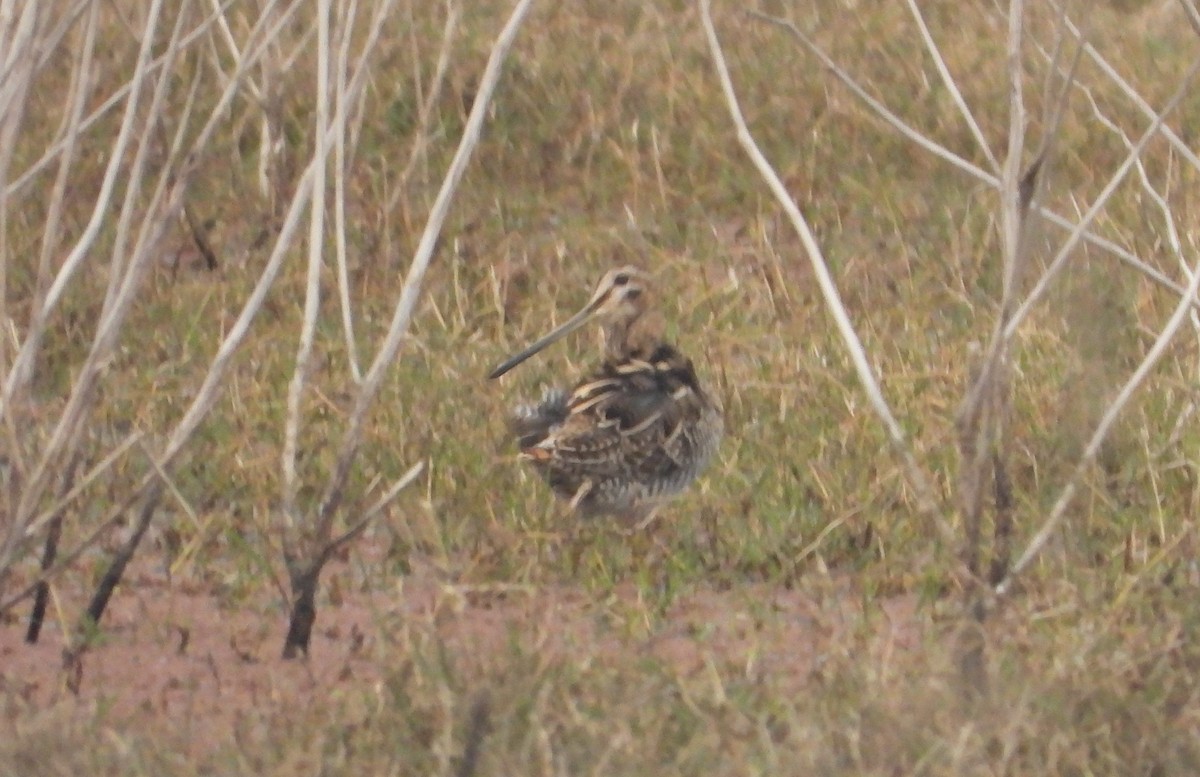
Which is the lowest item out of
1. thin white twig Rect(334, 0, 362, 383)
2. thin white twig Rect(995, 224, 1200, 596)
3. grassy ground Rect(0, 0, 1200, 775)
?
grassy ground Rect(0, 0, 1200, 775)

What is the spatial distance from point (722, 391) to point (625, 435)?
83 cm

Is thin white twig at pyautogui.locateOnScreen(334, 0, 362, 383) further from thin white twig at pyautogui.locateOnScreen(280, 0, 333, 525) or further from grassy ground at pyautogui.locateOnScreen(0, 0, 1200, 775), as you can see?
grassy ground at pyautogui.locateOnScreen(0, 0, 1200, 775)

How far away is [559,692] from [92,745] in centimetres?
73

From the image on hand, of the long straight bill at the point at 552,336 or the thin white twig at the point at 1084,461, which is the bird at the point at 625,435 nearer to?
the long straight bill at the point at 552,336

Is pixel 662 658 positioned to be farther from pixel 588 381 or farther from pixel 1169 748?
pixel 588 381

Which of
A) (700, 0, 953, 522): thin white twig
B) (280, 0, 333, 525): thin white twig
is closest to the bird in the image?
(280, 0, 333, 525): thin white twig

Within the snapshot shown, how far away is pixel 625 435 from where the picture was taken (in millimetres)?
5422

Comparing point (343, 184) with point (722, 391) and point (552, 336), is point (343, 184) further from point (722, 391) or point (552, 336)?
point (722, 391)

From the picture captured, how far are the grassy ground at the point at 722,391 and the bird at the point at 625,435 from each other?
99 mm

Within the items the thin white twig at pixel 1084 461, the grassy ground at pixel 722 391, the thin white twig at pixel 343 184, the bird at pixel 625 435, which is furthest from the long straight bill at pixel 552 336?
the thin white twig at pixel 1084 461

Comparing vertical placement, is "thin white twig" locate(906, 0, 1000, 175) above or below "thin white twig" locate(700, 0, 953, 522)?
above

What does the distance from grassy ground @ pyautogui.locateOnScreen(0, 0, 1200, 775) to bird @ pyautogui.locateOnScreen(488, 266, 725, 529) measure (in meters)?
0.10

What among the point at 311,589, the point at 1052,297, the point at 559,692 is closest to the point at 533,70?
the point at 1052,297

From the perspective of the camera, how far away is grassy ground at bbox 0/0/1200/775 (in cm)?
370
